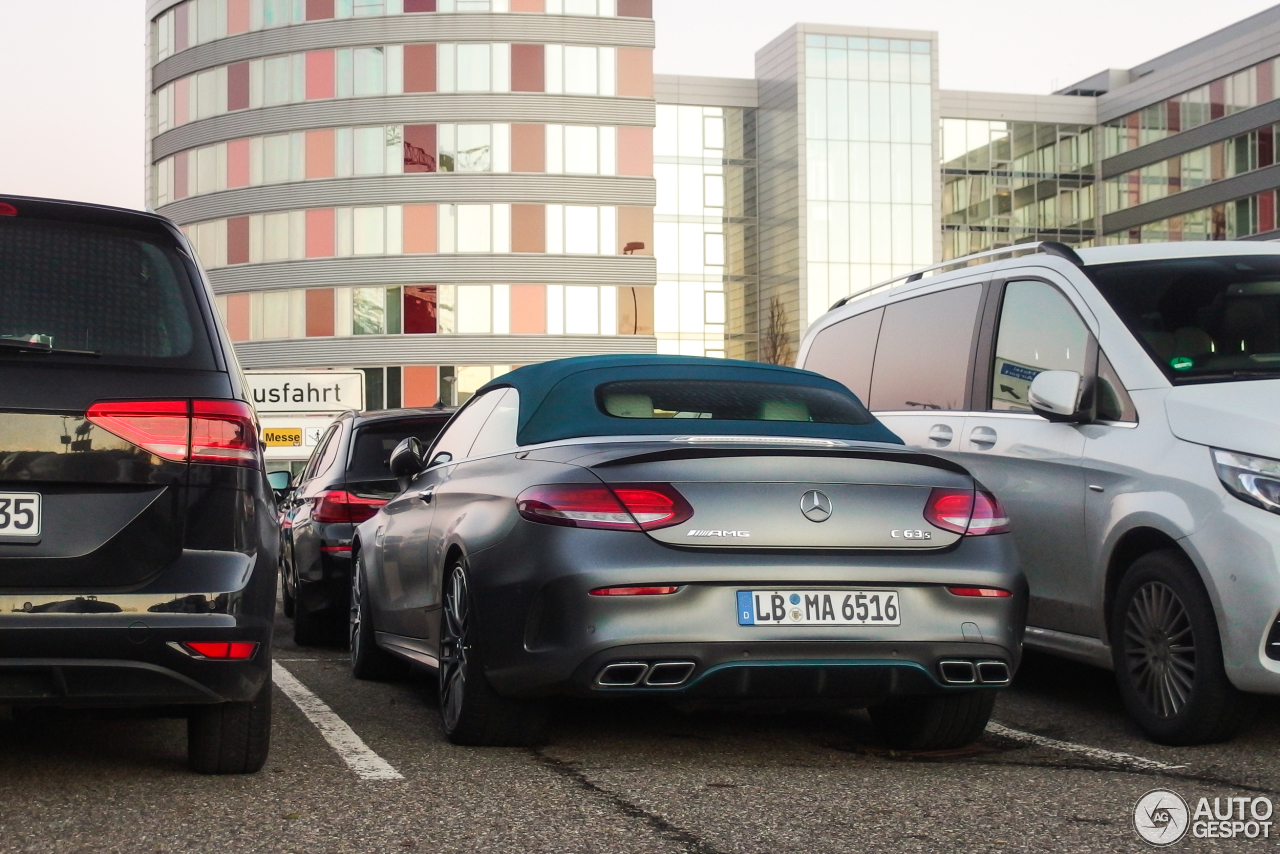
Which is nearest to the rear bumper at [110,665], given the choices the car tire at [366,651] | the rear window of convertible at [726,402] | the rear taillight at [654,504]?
the rear taillight at [654,504]

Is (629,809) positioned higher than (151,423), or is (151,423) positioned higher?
(151,423)

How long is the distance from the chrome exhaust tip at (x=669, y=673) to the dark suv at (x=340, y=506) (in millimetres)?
4434

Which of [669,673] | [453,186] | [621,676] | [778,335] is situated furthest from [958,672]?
[778,335]

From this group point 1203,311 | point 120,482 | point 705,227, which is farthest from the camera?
point 705,227

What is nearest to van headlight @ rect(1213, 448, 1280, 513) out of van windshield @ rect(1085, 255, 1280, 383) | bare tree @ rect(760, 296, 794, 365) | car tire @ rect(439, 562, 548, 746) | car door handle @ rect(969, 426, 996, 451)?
van windshield @ rect(1085, 255, 1280, 383)

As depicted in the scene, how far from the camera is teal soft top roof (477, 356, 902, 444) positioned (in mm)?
5746

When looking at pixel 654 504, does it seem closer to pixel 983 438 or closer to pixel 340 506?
pixel 983 438

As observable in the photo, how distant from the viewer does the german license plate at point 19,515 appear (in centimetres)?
438

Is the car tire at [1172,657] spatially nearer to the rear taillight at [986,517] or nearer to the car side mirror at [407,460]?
the rear taillight at [986,517]

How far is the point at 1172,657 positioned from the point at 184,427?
11.6ft

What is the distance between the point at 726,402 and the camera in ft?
19.9

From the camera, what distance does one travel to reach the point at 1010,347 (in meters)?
7.38

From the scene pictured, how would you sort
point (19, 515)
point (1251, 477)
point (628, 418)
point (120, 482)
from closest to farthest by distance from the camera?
point (19, 515) → point (120, 482) → point (1251, 477) → point (628, 418)

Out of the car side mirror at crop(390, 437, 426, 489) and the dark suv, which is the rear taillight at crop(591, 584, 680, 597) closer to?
the car side mirror at crop(390, 437, 426, 489)
